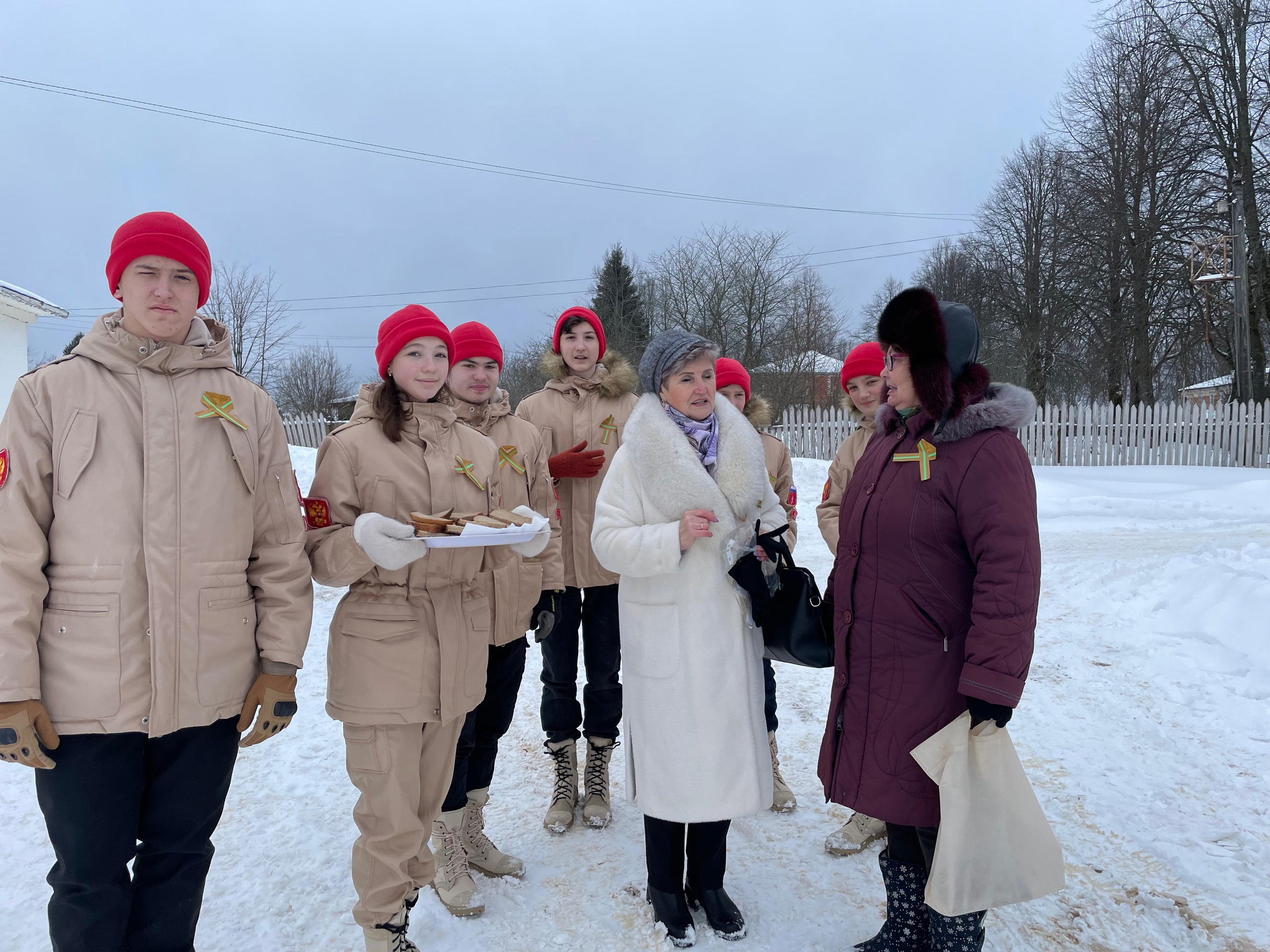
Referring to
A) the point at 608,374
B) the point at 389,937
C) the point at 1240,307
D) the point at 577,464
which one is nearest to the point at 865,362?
the point at 608,374

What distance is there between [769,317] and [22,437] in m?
24.0

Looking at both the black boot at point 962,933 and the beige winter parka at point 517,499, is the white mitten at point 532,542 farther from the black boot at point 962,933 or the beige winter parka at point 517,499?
the black boot at point 962,933

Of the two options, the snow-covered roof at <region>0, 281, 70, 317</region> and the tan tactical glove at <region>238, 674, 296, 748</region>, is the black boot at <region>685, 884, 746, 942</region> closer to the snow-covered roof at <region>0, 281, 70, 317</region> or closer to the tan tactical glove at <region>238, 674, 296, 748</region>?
the tan tactical glove at <region>238, 674, 296, 748</region>

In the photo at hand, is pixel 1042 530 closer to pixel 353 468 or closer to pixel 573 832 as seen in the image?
pixel 573 832

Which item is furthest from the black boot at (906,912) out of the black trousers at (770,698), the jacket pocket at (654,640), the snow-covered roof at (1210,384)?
the snow-covered roof at (1210,384)

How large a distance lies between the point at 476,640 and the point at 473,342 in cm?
134

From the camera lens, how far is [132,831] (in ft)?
6.51

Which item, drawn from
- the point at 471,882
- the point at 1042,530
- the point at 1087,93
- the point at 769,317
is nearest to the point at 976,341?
the point at 471,882

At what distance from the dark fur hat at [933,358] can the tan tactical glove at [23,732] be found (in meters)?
2.49

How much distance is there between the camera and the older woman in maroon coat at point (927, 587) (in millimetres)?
2104

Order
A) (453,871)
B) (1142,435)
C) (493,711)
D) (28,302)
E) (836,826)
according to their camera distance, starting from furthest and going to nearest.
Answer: (1142,435)
(28,302)
(836,826)
(493,711)
(453,871)

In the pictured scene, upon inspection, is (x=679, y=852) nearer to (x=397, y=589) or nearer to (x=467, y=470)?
(x=397, y=589)

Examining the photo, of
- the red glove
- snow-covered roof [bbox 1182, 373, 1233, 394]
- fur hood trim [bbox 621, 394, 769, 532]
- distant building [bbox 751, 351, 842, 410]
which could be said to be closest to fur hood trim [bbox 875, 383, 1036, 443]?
fur hood trim [bbox 621, 394, 769, 532]

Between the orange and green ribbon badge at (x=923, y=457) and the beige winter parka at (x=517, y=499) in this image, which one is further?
the beige winter parka at (x=517, y=499)
